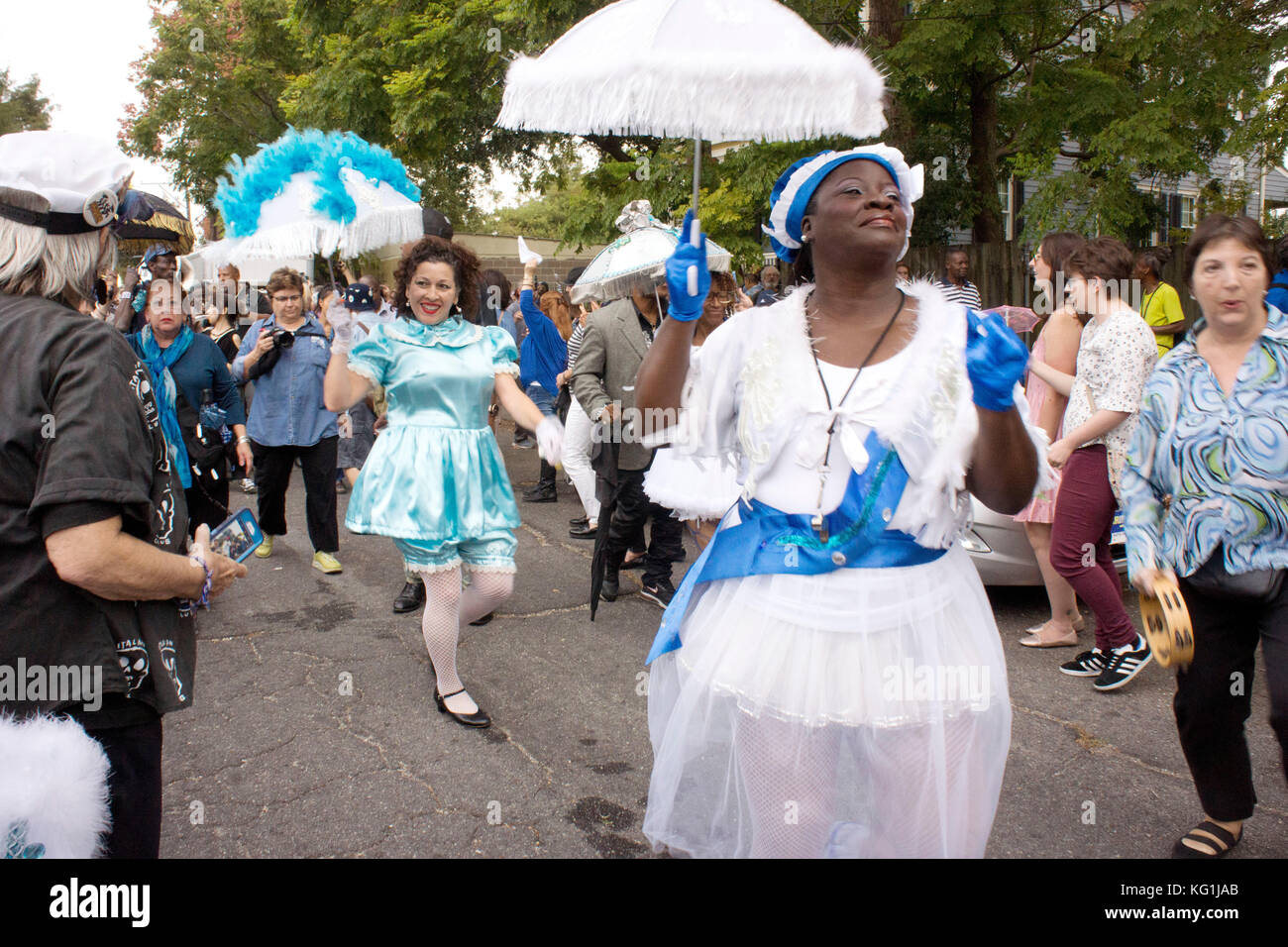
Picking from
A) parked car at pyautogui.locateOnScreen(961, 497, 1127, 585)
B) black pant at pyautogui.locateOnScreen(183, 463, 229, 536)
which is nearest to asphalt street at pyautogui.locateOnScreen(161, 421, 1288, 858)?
parked car at pyautogui.locateOnScreen(961, 497, 1127, 585)

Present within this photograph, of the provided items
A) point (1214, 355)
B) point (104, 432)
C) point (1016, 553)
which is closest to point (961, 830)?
point (1214, 355)

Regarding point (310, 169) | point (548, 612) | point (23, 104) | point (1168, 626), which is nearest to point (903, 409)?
point (1168, 626)

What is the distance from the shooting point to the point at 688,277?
2023mm

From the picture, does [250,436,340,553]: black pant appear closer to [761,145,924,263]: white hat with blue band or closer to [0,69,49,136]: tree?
[761,145,924,263]: white hat with blue band

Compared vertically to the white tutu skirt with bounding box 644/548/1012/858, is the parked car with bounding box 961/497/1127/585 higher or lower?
lower

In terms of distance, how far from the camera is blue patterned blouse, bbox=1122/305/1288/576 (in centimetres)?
280

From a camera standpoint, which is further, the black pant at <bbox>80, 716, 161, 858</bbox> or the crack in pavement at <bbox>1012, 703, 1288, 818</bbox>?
the crack in pavement at <bbox>1012, 703, 1288, 818</bbox>

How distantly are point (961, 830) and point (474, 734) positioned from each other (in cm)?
249

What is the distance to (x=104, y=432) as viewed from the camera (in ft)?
5.97

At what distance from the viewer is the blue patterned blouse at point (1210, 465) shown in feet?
9.20

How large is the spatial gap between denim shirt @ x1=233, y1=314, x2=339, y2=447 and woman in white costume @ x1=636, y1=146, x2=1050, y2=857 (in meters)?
4.81

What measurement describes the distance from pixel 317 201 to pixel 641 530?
2.70 metres

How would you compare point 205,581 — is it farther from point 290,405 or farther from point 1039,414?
point 290,405
